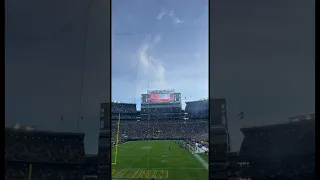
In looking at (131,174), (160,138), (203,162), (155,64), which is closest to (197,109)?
(155,64)

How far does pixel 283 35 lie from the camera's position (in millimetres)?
2850

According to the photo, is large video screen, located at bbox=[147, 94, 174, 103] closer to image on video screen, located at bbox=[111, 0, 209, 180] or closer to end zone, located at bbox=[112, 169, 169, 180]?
image on video screen, located at bbox=[111, 0, 209, 180]

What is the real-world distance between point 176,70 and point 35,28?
316 cm

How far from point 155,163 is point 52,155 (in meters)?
4.62

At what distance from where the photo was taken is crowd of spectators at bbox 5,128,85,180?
3119mm

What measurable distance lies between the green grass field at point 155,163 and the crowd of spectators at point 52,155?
2.54m

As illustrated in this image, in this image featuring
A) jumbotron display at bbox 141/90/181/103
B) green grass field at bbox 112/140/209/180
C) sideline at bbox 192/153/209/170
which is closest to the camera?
jumbotron display at bbox 141/90/181/103

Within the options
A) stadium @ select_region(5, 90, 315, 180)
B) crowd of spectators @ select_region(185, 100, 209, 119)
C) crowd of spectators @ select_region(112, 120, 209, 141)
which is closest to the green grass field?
crowd of spectators @ select_region(112, 120, 209, 141)

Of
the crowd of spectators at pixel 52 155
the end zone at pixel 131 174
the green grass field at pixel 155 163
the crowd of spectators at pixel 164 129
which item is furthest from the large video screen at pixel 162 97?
the crowd of spectators at pixel 52 155

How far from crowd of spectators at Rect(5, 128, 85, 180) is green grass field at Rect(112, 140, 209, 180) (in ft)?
8.33

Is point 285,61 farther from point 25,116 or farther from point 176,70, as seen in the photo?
point 176,70

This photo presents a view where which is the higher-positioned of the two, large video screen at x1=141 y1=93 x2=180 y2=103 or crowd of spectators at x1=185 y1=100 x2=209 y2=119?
large video screen at x1=141 y1=93 x2=180 y2=103

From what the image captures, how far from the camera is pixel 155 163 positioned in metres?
7.74

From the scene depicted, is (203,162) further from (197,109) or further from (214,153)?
(214,153)
